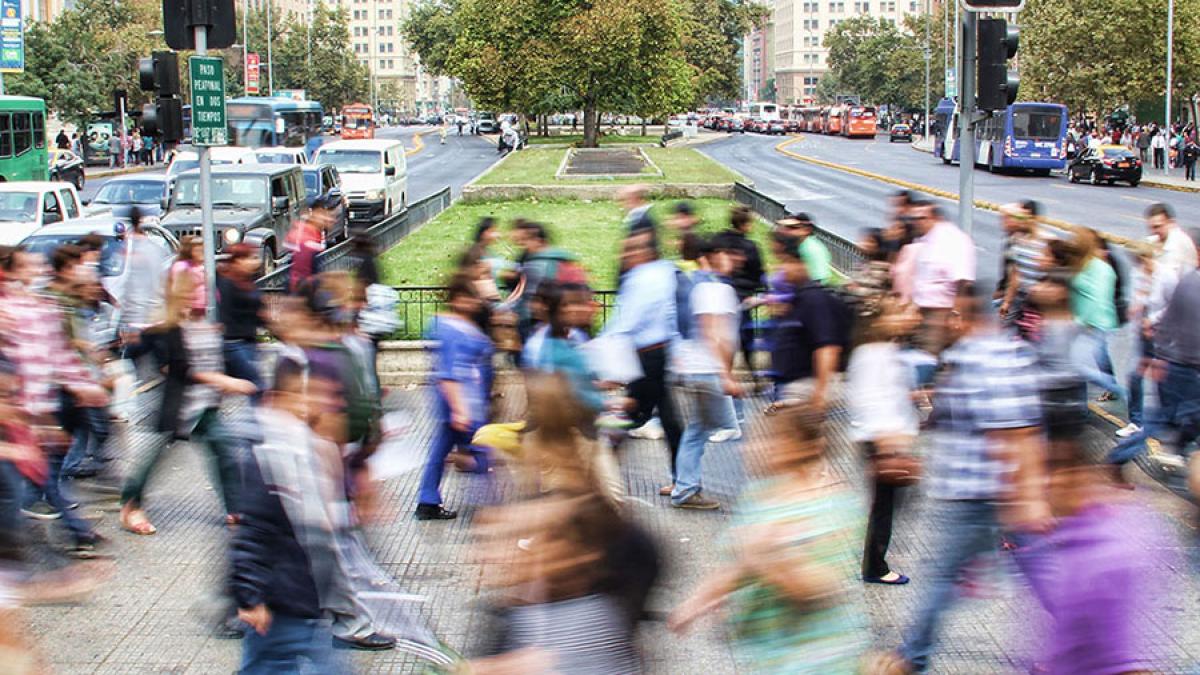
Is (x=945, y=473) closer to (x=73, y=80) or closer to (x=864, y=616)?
(x=864, y=616)

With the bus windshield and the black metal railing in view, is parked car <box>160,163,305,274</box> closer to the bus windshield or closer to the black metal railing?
the black metal railing

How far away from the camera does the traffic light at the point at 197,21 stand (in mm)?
12219

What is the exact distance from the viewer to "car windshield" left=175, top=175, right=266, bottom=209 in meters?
21.6

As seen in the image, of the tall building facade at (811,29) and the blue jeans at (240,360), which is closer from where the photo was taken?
the blue jeans at (240,360)

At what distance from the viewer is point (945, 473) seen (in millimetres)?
6453

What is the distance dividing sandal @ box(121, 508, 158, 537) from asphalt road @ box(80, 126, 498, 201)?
2638cm

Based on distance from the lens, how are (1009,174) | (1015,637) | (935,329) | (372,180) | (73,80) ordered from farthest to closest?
1. (73,80)
2. (1009,174)
3. (372,180)
4. (935,329)
5. (1015,637)

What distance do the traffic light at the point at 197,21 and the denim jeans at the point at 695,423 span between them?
5.80m

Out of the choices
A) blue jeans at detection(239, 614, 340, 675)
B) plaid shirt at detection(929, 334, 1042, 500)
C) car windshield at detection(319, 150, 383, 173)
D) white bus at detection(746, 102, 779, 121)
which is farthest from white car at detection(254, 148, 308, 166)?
white bus at detection(746, 102, 779, 121)

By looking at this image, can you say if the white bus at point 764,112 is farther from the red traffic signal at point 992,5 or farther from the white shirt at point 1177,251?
the white shirt at point 1177,251

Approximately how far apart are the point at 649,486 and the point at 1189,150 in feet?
127

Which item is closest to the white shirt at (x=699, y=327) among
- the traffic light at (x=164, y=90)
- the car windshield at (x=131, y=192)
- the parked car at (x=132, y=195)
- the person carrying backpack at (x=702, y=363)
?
the person carrying backpack at (x=702, y=363)

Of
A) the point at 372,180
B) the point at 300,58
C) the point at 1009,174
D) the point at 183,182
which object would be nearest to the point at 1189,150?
the point at 1009,174

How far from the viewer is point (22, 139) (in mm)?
33906
